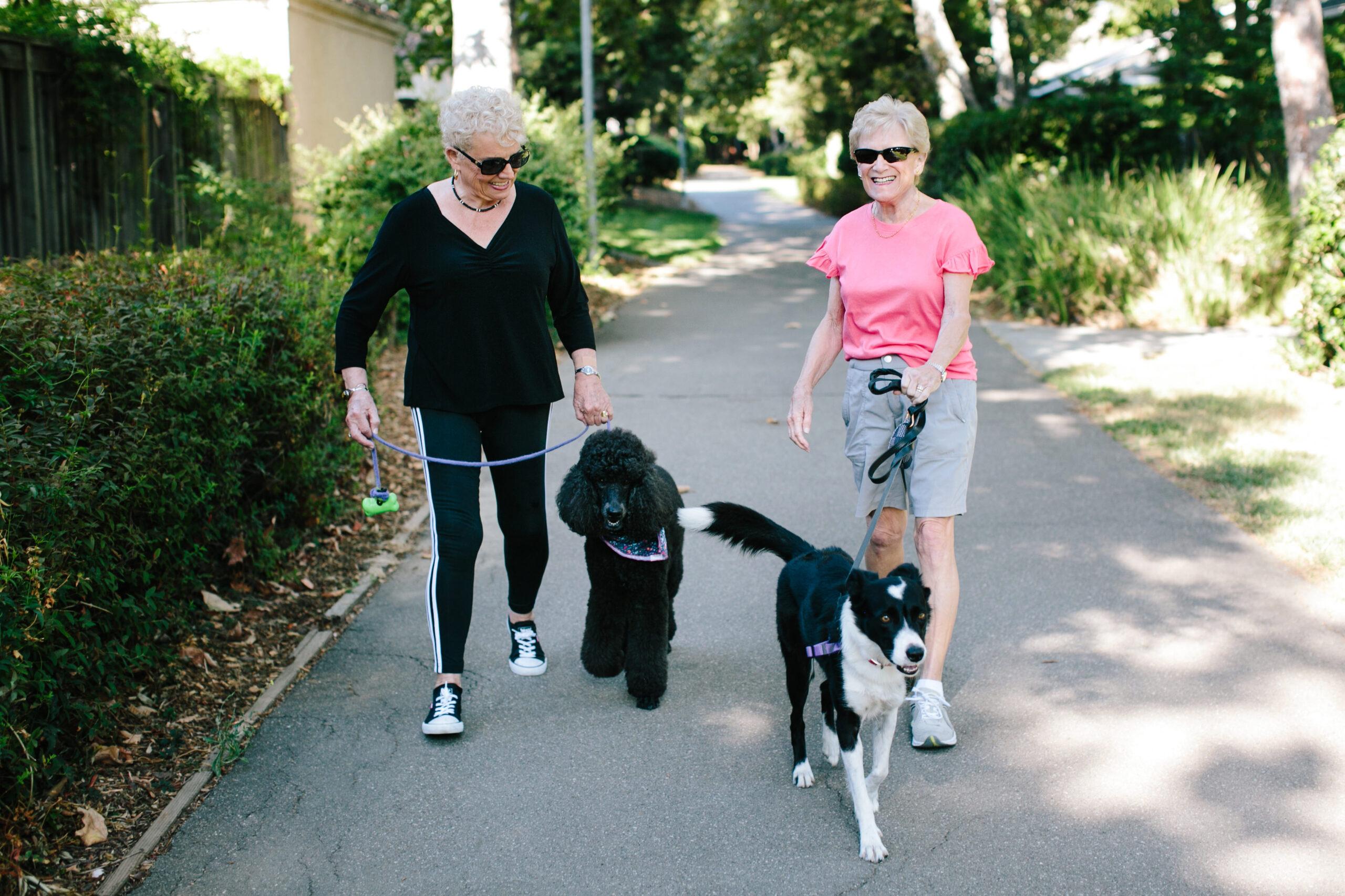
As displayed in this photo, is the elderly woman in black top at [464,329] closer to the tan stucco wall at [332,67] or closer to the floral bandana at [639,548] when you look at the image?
the floral bandana at [639,548]

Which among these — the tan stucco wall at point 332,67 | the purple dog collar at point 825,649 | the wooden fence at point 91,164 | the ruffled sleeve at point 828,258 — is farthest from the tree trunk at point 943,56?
the purple dog collar at point 825,649

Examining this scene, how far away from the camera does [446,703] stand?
4.01 meters

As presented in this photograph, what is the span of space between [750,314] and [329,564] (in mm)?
8714

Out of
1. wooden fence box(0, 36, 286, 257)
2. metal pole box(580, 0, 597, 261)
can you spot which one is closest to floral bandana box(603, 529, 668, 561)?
wooden fence box(0, 36, 286, 257)

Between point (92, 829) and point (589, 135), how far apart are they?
564 inches

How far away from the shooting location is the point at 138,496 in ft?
12.3

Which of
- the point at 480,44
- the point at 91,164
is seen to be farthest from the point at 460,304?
the point at 480,44

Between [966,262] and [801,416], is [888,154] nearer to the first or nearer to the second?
[966,262]

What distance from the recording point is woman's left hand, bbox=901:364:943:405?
11.7 feet

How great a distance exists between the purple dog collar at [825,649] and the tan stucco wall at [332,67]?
10.3 metres

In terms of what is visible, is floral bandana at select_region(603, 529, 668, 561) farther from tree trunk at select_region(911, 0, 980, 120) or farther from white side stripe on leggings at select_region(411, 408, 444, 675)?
tree trunk at select_region(911, 0, 980, 120)

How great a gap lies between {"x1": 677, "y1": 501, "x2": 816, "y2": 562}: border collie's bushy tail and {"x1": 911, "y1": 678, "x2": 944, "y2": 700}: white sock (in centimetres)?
64

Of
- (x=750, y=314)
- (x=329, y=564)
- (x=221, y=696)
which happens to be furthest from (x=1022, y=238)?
(x=221, y=696)

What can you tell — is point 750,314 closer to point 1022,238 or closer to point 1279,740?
point 1022,238
